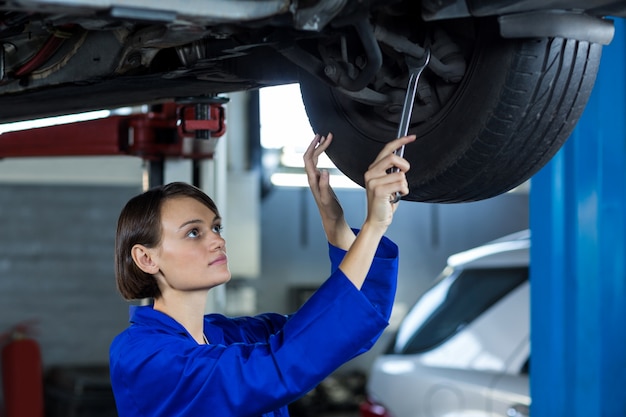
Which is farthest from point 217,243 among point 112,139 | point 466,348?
point 466,348

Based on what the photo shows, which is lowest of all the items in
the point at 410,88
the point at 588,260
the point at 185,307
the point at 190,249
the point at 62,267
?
the point at 62,267

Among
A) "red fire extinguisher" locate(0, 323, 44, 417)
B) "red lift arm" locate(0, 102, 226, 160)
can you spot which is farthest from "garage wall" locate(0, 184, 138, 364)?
"red lift arm" locate(0, 102, 226, 160)

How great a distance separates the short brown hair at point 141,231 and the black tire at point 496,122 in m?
0.34

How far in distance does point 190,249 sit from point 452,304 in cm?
274

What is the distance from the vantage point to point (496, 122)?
1.36 meters

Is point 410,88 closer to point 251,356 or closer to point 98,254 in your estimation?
point 251,356

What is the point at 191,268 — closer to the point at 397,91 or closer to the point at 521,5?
the point at 397,91

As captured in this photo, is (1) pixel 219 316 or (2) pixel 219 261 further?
(1) pixel 219 316

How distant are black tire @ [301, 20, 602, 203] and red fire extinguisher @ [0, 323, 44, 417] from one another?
5.54 metres

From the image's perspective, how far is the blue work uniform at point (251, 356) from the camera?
50.9 inches

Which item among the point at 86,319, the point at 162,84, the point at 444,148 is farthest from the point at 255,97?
the point at 444,148

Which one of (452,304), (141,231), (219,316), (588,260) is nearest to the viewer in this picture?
(141,231)

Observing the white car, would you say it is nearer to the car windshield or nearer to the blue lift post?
the car windshield

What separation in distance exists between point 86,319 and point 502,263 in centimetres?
416
